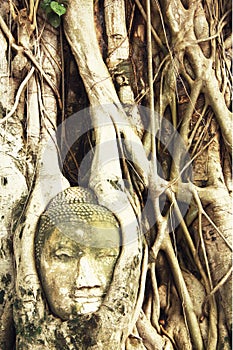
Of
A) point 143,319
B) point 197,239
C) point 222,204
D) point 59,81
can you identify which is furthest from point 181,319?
point 59,81

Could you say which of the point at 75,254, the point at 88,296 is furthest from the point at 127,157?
the point at 88,296

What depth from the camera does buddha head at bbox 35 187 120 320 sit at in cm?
187

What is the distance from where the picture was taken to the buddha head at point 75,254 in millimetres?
1867

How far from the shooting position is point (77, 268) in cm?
188

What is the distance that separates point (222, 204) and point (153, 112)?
19.7 inches

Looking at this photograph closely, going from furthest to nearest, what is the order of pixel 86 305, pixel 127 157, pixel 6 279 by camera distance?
pixel 127 157
pixel 6 279
pixel 86 305

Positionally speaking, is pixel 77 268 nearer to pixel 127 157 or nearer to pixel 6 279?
pixel 6 279

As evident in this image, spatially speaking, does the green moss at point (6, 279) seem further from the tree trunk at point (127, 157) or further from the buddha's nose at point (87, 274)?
the buddha's nose at point (87, 274)

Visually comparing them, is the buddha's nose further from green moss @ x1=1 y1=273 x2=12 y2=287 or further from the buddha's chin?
green moss @ x1=1 y1=273 x2=12 y2=287

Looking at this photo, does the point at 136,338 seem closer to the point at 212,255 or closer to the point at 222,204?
the point at 212,255

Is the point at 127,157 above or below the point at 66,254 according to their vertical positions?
above

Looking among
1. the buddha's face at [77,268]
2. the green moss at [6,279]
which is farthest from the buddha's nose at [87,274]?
the green moss at [6,279]

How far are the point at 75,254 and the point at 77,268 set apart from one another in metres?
0.05

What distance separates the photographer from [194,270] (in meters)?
2.40
